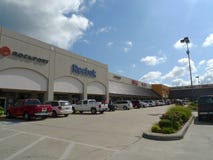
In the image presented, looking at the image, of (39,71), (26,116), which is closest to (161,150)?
(26,116)

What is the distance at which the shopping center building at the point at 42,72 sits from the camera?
25.0 metres

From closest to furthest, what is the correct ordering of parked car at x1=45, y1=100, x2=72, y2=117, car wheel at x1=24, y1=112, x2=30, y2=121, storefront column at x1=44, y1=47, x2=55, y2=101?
1. car wheel at x1=24, y1=112, x2=30, y2=121
2. parked car at x1=45, y1=100, x2=72, y2=117
3. storefront column at x1=44, y1=47, x2=55, y2=101

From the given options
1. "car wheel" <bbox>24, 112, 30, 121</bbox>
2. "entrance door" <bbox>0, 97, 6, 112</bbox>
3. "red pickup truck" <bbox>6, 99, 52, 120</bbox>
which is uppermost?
"entrance door" <bbox>0, 97, 6, 112</bbox>

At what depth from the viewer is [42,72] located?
1159 inches

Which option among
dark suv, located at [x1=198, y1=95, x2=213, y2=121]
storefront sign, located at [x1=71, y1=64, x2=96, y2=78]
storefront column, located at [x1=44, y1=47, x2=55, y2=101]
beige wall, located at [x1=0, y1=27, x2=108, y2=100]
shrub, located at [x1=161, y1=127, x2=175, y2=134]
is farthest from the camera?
storefront sign, located at [x1=71, y1=64, x2=96, y2=78]

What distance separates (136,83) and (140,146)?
204 ft

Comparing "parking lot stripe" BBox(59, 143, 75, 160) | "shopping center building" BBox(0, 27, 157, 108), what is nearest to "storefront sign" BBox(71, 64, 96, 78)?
"shopping center building" BBox(0, 27, 157, 108)

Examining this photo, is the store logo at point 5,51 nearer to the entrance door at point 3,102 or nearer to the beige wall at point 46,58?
the beige wall at point 46,58

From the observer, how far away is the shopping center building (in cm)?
2495

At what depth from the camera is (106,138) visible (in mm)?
10930

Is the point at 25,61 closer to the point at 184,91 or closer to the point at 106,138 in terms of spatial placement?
the point at 106,138

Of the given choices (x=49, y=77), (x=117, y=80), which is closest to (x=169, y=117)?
(x=49, y=77)

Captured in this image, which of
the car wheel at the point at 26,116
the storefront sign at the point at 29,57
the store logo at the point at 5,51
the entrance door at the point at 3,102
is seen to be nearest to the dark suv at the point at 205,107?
the car wheel at the point at 26,116

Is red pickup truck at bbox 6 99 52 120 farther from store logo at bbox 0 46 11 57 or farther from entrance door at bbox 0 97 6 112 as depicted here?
store logo at bbox 0 46 11 57
